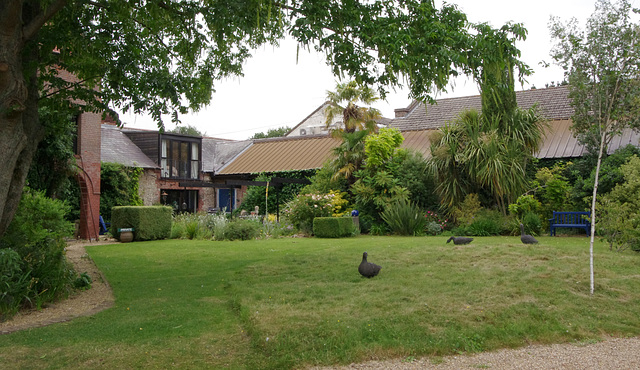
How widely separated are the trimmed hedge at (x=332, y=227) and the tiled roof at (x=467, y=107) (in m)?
6.59

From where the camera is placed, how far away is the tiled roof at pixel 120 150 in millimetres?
22136

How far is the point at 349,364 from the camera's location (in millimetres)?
4359

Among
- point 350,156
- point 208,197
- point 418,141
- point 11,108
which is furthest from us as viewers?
point 208,197

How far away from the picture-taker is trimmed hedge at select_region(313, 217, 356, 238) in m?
14.9

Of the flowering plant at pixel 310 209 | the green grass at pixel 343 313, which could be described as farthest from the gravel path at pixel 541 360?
the flowering plant at pixel 310 209

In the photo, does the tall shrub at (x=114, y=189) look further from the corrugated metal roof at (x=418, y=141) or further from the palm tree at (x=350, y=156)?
the corrugated metal roof at (x=418, y=141)

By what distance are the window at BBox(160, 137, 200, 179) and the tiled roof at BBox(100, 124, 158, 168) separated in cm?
119

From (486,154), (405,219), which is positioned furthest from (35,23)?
(486,154)

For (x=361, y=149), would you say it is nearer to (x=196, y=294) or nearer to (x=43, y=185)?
(x=43, y=185)

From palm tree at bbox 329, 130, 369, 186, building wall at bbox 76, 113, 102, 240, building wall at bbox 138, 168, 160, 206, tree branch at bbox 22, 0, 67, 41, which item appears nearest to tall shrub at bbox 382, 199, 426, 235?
palm tree at bbox 329, 130, 369, 186

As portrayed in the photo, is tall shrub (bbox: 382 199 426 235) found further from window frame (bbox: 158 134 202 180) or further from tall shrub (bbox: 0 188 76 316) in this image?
window frame (bbox: 158 134 202 180)

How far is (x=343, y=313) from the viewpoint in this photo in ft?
18.0

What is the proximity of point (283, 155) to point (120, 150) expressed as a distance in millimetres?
7732

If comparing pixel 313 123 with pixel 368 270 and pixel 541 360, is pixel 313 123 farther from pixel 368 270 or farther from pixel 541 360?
pixel 541 360
